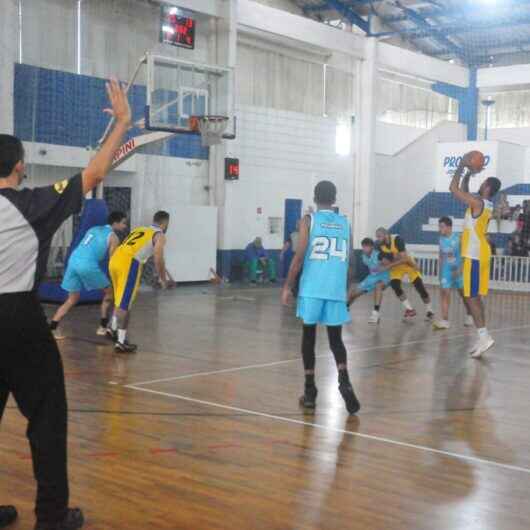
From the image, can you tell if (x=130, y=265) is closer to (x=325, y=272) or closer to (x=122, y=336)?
(x=122, y=336)

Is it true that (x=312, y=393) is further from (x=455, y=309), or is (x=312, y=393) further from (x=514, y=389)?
(x=455, y=309)

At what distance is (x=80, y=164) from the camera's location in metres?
17.6

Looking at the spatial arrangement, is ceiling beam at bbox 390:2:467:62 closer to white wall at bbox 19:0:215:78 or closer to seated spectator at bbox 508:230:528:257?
seated spectator at bbox 508:230:528:257

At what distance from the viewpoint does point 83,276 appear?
10266mm

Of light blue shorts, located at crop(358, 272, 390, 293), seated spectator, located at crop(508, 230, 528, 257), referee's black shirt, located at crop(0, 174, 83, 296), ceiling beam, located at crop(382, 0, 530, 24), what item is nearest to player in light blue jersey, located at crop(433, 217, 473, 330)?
light blue shorts, located at crop(358, 272, 390, 293)

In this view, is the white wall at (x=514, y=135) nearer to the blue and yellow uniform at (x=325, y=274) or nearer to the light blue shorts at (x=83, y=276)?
the light blue shorts at (x=83, y=276)

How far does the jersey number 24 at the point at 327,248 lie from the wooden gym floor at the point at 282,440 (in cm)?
123

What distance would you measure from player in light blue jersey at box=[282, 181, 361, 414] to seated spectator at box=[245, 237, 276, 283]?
14.6m

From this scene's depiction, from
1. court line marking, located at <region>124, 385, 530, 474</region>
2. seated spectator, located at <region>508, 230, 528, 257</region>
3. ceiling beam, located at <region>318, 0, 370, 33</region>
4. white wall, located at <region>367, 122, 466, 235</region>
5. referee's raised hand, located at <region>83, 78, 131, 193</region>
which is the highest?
ceiling beam, located at <region>318, 0, 370, 33</region>

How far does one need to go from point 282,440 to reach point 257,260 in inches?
624

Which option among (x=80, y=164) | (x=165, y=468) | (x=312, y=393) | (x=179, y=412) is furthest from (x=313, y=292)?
(x=80, y=164)

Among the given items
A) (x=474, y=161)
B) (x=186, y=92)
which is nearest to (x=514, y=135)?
(x=186, y=92)

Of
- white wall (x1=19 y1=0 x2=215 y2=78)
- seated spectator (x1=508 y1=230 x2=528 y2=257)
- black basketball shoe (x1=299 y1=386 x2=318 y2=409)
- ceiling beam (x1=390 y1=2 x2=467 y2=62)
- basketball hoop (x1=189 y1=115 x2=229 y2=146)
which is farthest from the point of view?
ceiling beam (x1=390 y1=2 x2=467 y2=62)

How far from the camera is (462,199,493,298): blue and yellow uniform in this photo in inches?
377
